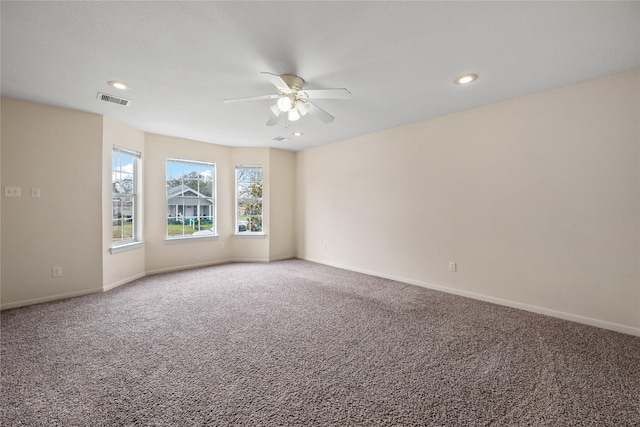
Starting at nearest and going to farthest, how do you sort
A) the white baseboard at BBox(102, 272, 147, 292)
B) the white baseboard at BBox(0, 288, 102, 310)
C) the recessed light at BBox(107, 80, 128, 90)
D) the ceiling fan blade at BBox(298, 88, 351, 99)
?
the ceiling fan blade at BBox(298, 88, 351, 99), the recessed light at BBox(107, 80, 128, 90), the white baseboard at BBox(0, 288, 102, 310), the white baseboard at BBox(102, 272, 147, 292)

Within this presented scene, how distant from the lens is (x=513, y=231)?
3.20 m

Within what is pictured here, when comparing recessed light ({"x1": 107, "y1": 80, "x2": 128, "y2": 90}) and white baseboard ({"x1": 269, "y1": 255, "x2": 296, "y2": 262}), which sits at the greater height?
recessed light ({"x1": 107, "y1": 80, "x2": 128, "y2": 90})

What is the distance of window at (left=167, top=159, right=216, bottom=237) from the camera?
5102 millimetres

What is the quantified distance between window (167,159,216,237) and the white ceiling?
191cm

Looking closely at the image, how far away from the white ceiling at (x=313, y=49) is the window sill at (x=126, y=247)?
203 centimetres

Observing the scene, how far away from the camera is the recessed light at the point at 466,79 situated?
8.55ft

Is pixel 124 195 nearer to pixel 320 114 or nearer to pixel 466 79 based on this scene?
pixel 320 114

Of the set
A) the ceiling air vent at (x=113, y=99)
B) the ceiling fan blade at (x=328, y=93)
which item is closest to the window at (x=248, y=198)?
the ceiling air vent at (x=113, y=99)

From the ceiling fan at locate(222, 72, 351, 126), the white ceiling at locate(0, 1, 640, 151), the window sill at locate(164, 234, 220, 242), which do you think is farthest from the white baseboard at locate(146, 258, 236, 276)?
the ceiling fan at locate(222, 72, 351, 126)

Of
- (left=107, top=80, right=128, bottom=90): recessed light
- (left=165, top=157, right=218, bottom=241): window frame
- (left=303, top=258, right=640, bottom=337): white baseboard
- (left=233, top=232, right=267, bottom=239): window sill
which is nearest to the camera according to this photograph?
(left=303, top=258, right=640, bottom=337): white baseboard

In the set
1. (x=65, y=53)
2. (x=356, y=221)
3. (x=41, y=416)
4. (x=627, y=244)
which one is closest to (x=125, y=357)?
(x=41, y=416)

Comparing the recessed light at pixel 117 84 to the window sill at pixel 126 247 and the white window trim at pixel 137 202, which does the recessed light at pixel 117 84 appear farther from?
the window sill at pixel 126 247

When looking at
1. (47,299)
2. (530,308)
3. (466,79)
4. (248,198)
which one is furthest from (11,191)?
(530,308)

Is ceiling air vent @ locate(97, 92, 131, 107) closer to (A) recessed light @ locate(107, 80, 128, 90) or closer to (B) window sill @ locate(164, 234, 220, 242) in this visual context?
(A) recessed light @ locate(107, 80, 128, 90)
